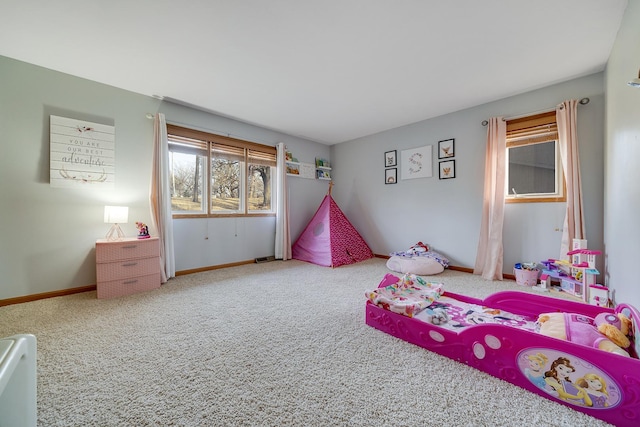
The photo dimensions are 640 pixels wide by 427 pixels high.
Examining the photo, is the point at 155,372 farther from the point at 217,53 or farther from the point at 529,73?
the point at 529,73

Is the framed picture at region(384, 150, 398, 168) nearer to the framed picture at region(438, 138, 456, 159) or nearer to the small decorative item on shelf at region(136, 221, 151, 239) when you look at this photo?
the framed picture at region(438, 138, 456, 159)

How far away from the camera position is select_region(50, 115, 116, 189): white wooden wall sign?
8.23 ft

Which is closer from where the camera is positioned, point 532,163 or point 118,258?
point 118,258

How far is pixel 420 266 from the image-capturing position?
10.8 feet

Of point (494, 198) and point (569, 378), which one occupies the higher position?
point (494, 198)

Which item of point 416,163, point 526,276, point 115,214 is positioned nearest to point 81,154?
point 115,214

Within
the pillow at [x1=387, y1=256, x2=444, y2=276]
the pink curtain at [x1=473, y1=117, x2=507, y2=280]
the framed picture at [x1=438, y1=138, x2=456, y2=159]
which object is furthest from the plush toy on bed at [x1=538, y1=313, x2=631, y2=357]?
the framed picture at [x1=438, y1=138, x2=456, y2=159]

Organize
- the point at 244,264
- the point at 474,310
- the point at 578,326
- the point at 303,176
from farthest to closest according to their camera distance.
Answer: the point at 303,176 < the point at 244,264 < the point at 474,310 < the point at 578,326

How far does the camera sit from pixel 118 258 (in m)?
2.55

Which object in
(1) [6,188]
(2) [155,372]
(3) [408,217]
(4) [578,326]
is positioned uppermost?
(1) [6,188]

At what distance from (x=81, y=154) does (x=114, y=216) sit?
77cm

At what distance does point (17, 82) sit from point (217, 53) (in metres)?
1.99

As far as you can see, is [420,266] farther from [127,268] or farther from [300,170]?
[127,268]

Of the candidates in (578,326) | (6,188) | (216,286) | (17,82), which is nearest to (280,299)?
(216,286)
